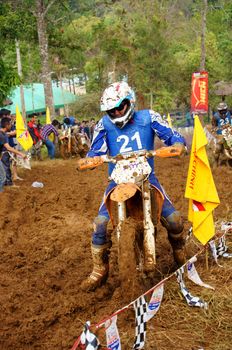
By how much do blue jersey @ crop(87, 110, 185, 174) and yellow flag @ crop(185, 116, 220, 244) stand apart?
1.04ft

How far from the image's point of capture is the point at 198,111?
24922 millimetres

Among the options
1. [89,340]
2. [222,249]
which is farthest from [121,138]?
[89,340]

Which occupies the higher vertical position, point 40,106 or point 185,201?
point 185,201

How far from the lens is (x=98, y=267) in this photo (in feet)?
18.9

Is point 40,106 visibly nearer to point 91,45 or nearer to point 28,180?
point 91,45

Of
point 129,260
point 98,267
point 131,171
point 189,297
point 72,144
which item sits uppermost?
point 131,171

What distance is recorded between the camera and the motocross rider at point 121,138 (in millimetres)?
5414

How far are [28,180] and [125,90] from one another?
32.1 ft

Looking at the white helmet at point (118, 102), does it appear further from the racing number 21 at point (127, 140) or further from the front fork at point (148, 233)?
the front fork at point (148, 233)

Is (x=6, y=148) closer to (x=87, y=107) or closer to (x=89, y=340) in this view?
(x=89, y=340)

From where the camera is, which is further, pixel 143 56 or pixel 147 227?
pixel 143 56

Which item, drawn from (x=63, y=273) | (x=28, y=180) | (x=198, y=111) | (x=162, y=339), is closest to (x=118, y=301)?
(x=162, y=339)

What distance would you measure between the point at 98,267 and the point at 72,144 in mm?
15061

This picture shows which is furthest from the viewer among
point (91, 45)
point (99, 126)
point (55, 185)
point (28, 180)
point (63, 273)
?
point (91, 45)
